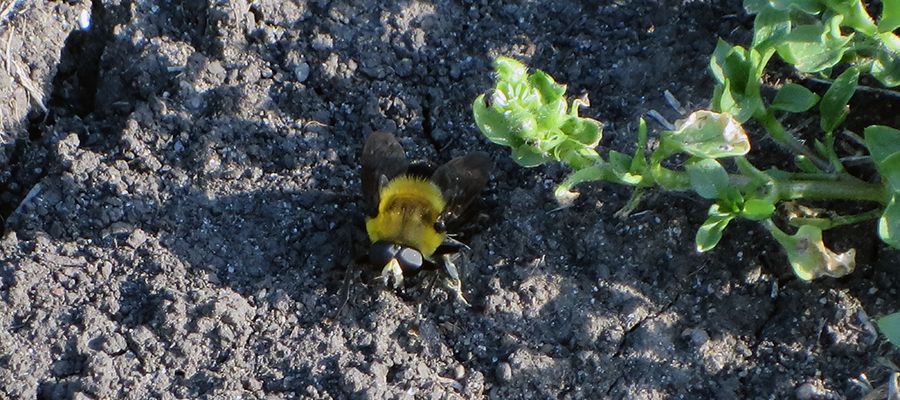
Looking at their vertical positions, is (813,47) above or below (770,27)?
below

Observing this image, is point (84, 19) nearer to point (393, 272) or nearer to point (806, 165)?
point (393, 272)

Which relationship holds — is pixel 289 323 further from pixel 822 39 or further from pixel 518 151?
pixel 822 39

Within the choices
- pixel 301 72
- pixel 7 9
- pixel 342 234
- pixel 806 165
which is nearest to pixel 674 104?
pixel 806 165

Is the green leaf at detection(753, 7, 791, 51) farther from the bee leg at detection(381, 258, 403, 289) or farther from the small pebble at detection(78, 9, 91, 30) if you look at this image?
the small pebble at detection(78, 9, 91, 30)

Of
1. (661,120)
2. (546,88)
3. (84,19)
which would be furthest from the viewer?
(84,19)

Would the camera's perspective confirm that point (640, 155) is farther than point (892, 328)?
Yes

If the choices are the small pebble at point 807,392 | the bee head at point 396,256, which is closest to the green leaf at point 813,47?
the small pebble at point 807,392
